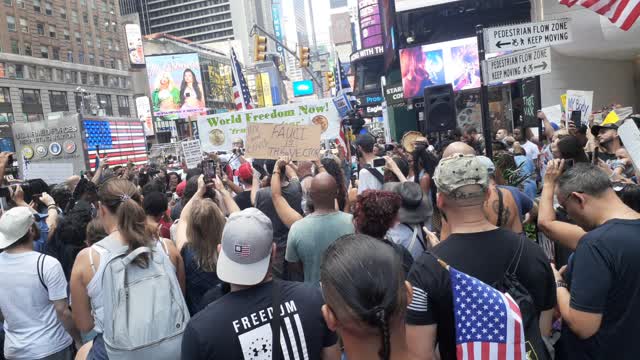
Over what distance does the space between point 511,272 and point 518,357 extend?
1.60 feet

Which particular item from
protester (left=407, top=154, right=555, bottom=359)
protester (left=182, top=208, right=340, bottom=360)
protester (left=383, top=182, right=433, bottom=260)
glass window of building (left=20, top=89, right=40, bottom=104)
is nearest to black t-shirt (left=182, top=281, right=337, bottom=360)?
protester (left=182, top=208, right=340, bottom=360)

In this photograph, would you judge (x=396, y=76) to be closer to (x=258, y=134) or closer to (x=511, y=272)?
(x=258, y=134)

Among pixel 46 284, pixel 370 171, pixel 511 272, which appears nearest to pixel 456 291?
pixel 511 272

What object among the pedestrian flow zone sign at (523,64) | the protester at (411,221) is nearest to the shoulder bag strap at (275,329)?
the protester at (411,221)

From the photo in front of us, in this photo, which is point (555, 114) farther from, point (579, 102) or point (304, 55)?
point (304, 55)

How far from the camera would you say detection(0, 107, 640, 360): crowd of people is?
1.83 meters

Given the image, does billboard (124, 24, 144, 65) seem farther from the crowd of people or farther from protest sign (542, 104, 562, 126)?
the crowd of people

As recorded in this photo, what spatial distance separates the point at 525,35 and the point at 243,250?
216 inches

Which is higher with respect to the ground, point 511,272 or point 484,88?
point 484,88

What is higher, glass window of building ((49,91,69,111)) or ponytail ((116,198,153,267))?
glass window of building ((49,91,69,111))

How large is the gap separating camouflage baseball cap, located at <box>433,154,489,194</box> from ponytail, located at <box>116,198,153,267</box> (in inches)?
72.9

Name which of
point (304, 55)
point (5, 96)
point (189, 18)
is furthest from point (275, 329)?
point (189, 18)

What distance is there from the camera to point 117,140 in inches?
1125

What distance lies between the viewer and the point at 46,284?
3723 millimetres
